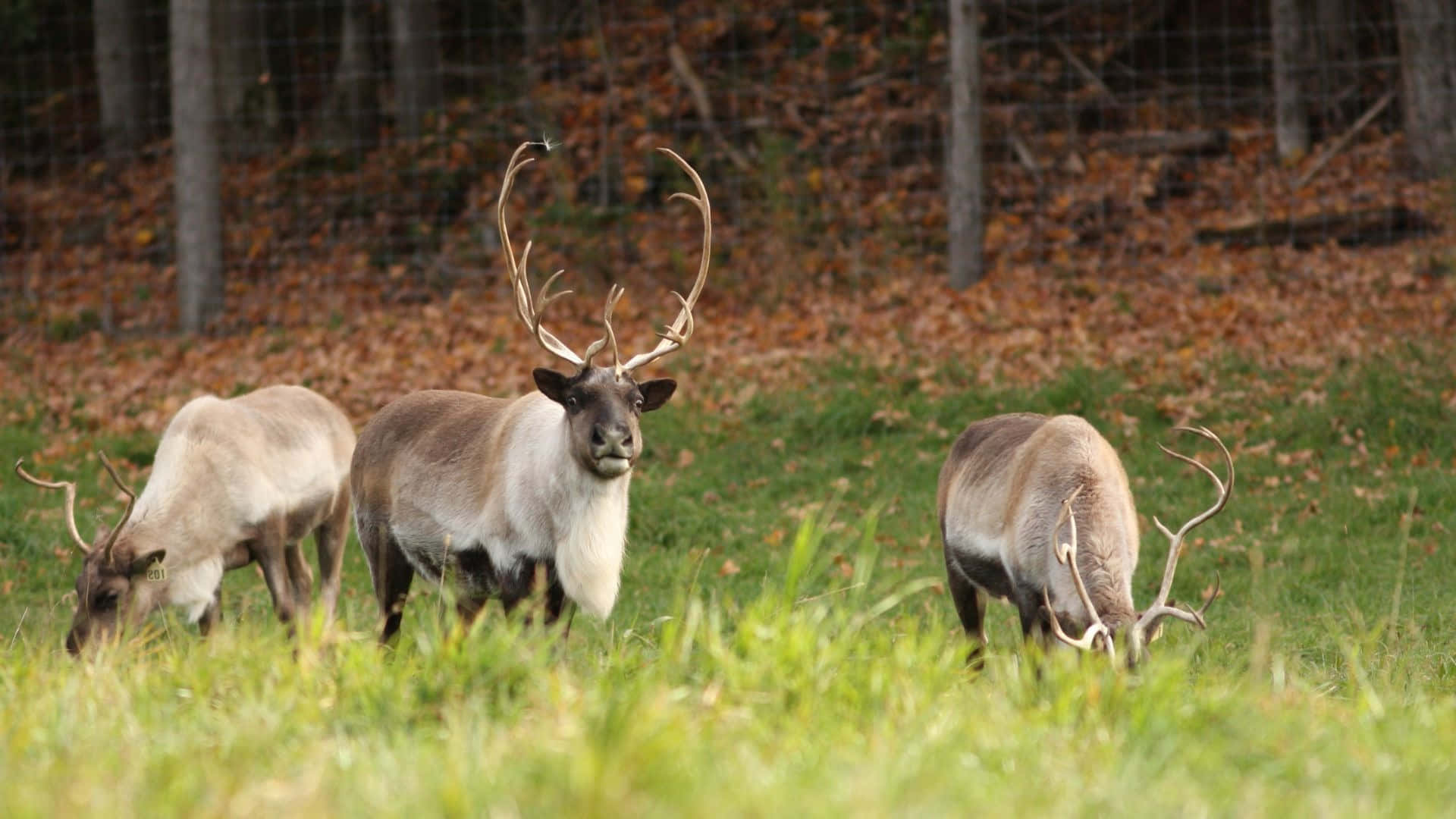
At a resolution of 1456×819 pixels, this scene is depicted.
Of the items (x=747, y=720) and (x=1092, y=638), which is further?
(x=1092, y=638)

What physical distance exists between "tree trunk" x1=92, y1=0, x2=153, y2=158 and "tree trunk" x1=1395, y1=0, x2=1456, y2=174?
45.5 feet

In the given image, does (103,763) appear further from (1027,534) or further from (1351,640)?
(1351,640)

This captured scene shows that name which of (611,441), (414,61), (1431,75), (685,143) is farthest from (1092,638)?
(414,61)

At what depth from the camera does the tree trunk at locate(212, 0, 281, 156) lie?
Result: 63.4 feet

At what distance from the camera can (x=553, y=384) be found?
6.43m

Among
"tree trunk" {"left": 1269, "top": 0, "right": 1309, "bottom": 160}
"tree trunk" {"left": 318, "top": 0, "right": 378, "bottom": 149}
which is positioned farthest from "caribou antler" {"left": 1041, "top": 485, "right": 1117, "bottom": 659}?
"tree trunk" {"left": 318, "top": 0, "right": 378, "bottom": 149}

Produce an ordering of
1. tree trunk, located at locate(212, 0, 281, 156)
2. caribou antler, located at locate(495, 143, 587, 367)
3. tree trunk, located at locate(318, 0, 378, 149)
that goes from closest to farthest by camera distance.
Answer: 1. caribou antler, located at locate(495, 143, 587, 367)
2. tree trunk, located at locate(212, 0, 281, 156)
3. tree trunk, located at locate(318, 0, 378, 149)

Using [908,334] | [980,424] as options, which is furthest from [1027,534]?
[908,334]

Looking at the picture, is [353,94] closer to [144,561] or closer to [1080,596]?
[144,561]

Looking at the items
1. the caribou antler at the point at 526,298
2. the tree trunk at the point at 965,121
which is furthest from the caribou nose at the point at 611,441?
the tree trunk at the point at 965,121

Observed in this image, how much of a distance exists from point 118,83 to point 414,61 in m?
3.75

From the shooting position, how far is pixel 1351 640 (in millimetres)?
7012

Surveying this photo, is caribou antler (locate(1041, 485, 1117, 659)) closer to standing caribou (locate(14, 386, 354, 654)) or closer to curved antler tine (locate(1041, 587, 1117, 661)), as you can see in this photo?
curved antler tine (locate(1041, 587, 1117, 661))

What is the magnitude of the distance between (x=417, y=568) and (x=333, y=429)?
1.87 metres
